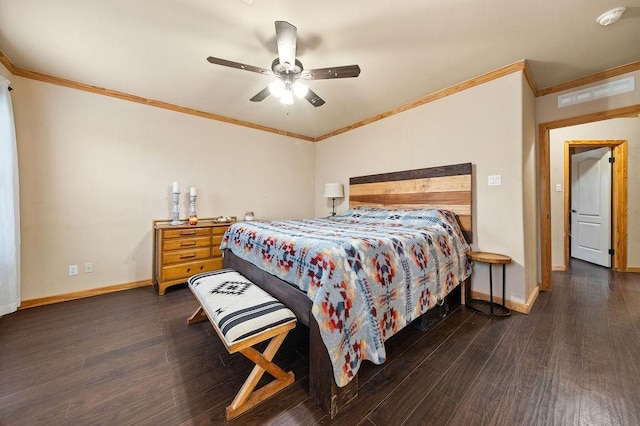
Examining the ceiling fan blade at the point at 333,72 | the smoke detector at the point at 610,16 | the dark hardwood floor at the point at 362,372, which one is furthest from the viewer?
the ceiling fan blade at the point at 333,72

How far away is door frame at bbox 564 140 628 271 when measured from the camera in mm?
3721

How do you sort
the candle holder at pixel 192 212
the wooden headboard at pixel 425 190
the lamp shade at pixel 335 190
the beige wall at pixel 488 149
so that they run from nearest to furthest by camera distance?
the beige wall at pixel 488 149 → the wooden headboard at pixel 425 190 → the candle holder at pixel 192 212 → the lamp shade at pixel 335 190

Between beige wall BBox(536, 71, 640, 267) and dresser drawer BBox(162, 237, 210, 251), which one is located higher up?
beige wall BBox(536, 71, 640, 267)

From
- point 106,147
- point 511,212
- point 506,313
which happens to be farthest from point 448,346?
point 106,147

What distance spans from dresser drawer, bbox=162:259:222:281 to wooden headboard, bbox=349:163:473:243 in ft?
8.03

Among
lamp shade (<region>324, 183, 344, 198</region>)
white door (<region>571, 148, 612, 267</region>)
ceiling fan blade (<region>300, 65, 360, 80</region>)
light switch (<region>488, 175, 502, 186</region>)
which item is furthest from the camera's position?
lamp shade (<region>324, 183, 344, 198</region>)

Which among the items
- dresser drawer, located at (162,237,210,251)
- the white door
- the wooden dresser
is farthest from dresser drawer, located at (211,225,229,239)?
the white door

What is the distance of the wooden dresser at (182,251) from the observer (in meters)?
2.88

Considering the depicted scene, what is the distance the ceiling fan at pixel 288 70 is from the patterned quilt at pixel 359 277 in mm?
1330

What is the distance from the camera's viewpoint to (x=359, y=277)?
1361 millimetres

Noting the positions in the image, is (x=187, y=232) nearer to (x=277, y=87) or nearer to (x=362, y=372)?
(x=277, y=87)

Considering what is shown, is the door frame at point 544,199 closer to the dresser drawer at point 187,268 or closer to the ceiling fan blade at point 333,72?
the ceiling fan blade at point 333,72

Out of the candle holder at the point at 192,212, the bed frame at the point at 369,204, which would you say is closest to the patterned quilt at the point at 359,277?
the bed frame at the point at 369,204

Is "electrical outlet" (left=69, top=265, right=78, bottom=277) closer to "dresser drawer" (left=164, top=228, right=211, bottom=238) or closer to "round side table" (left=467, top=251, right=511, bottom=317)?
"dresser drawer" (left=164, top=228, right=211, bottom=238)
